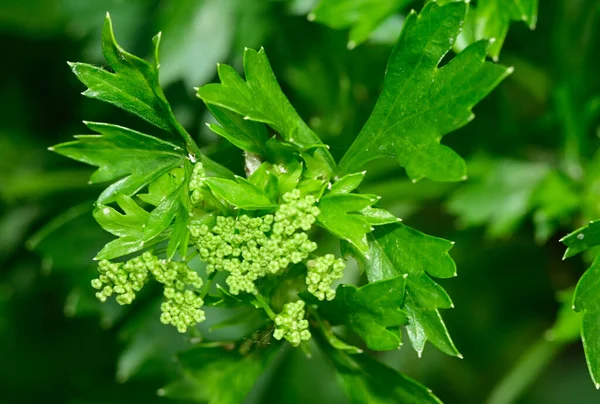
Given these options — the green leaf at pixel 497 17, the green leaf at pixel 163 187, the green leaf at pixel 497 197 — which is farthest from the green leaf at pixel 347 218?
the green leaf at pixel 497 197

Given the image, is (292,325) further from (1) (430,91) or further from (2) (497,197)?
(2) (497,197)

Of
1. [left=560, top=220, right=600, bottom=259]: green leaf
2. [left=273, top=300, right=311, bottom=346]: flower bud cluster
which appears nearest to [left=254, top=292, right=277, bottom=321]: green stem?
[left=273, top=300, right=311, bottom=346]: flower bud cluster

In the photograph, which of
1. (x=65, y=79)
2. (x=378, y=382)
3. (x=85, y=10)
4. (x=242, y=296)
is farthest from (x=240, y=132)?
(x=65, y=79)

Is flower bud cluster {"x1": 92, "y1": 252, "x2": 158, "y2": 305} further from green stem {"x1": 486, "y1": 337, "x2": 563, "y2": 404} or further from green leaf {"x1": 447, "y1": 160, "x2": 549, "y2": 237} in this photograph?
green stem {"x1": 486, "y1": 337, "x2": 563, "y2": 404}

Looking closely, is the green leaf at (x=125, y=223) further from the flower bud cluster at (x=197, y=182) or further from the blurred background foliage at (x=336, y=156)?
the blurred background foliage at (x=336, y=156)

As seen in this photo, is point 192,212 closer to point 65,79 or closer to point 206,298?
point 206,298

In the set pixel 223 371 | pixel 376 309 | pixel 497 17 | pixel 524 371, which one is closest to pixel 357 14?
pixel 497 17
